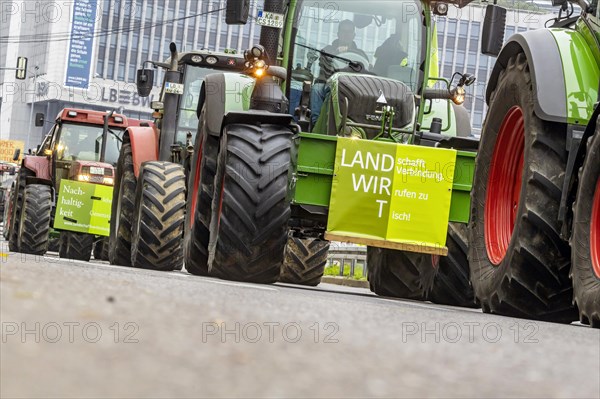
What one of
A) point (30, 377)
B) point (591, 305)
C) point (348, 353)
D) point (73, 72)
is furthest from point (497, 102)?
point (73, 72)

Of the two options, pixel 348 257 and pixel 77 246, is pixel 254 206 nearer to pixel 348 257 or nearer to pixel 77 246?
pixel 77 246

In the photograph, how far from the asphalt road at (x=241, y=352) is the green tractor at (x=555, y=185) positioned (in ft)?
6.06

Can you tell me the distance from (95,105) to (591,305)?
390 ft

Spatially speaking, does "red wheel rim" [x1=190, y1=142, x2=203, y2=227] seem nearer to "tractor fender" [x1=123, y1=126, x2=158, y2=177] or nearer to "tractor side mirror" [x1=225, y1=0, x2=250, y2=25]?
"tractor side mirror" [x1=225, y1=0, x2=250, y2=25]

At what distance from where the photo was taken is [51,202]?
1931cm

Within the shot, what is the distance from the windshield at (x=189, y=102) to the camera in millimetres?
15273

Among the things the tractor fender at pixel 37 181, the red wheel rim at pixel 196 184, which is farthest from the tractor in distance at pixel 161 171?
the tractor fender at pixel 37 181

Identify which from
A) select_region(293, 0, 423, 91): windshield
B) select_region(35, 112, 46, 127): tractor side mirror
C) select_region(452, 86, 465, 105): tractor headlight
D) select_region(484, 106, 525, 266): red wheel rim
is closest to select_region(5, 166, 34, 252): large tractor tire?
select_region(35, 112, 46, 127): tractor side mirror

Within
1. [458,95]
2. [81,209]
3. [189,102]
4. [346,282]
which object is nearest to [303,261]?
A: [189,102]

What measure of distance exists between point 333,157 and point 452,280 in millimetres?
1894

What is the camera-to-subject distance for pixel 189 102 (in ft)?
50.9

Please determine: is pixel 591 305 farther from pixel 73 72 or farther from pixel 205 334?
pixel 73 72

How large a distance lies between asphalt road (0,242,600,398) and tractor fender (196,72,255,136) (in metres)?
6.35

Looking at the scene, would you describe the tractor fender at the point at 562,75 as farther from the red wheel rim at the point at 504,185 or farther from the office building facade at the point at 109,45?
the office building facade at the point at 109,45
